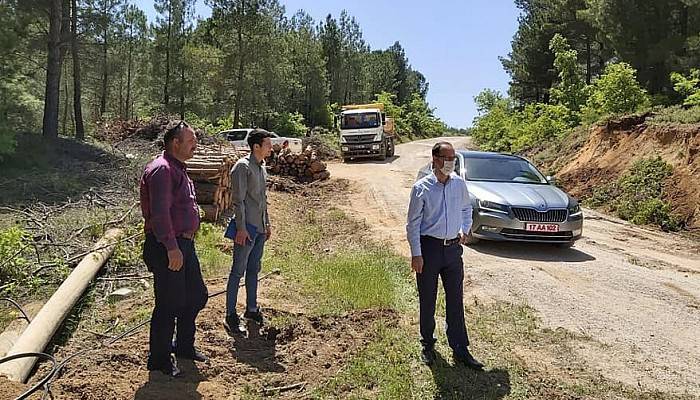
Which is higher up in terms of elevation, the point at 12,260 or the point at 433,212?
the point at 433,212

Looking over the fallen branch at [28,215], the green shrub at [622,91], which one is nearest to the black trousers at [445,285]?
the fallen branch at [28,215]

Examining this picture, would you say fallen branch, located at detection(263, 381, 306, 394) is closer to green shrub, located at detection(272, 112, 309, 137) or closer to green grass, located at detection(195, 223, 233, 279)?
green grass, located at detection(195, 223, 233, 279)

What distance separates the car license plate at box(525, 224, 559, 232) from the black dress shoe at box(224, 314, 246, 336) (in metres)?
5.15

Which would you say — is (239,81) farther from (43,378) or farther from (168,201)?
(168,201)

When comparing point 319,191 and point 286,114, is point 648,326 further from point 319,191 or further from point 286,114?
point 286,114

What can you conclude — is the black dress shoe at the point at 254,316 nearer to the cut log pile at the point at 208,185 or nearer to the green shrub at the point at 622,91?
the cut log pile at the point at 208,185

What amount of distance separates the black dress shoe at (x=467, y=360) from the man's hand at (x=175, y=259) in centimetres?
227

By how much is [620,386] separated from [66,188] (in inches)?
422

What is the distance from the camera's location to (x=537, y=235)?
8.98 m

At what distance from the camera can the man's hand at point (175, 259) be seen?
397 centimetres

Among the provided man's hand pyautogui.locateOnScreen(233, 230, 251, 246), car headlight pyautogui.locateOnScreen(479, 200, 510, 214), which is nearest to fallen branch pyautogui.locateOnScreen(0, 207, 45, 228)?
man's hand pyautogui.locateOnScreen(233, 230, 251, 246)

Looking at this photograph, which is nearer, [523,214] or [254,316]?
[254,316]

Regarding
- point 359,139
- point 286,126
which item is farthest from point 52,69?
point 286,126

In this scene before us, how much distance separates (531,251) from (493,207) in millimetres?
1014
